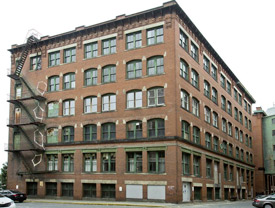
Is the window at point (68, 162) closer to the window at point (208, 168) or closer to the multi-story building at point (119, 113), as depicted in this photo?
the multi-story building at point (119, 113)

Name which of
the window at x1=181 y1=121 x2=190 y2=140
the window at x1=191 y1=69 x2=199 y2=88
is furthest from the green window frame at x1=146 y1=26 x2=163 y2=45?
the window at x1=181 y1=121 x2=190 y2=140

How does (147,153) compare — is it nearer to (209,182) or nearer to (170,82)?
(170,82)

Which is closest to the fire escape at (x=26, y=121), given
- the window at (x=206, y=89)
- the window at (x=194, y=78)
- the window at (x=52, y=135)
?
the window at (x=52, y=135)

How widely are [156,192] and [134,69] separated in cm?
1374

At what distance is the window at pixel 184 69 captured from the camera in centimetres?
4223

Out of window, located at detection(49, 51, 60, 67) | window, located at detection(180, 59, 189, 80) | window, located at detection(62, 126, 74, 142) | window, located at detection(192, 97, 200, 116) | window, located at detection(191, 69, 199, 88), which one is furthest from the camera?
window, located at detection(49, 51, 60, 67)

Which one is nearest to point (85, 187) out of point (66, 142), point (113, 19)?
point (66, 142)

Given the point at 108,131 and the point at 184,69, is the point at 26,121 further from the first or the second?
the point at 184,69

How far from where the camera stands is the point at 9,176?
160 feet

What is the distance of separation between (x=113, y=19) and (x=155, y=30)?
5.70m

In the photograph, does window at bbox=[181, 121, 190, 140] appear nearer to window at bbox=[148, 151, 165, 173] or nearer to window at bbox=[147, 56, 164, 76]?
window at bbox=[148, 151, 165, 173]

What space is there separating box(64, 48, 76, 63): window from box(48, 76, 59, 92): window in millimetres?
2650

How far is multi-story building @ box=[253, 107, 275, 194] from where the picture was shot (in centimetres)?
8206

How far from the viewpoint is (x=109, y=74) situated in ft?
144
